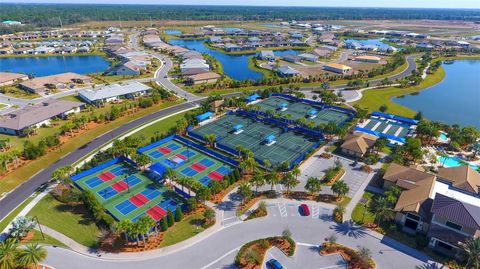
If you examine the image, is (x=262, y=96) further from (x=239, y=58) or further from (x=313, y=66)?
(x=239, y=58)

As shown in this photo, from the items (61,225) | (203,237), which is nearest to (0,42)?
(61,225)

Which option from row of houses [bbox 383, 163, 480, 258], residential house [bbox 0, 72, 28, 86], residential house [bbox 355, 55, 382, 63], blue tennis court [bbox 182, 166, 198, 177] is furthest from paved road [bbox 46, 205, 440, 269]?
residential house [bbox 355, 55, 382, 63]

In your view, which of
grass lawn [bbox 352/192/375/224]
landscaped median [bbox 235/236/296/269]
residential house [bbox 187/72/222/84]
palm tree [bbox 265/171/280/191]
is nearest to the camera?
landscaped median [bbox 235/236/296/269]

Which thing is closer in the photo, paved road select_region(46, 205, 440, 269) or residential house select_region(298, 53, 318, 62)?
paved road select_region(46, 205, 440, 269)

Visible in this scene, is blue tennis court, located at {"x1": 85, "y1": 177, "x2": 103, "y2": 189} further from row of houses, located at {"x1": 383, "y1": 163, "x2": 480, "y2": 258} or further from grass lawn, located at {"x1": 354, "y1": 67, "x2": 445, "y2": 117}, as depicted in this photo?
grass lawn, located at {"x1": 354, "y1": 67, "x2": 445, "y2": 117}

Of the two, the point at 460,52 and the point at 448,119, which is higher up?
the point at 460,52

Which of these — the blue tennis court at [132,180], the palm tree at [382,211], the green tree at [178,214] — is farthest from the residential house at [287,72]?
the green tree at [178,214]
